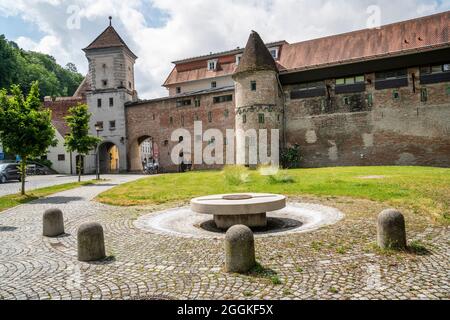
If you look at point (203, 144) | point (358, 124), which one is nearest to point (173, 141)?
point (203, 144)

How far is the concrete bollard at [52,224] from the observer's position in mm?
8500

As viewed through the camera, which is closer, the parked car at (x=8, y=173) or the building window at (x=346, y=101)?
the parked car at (x=8, y=173)

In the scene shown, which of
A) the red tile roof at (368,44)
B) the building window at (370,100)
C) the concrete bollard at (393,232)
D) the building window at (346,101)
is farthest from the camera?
the building window at (346,101)

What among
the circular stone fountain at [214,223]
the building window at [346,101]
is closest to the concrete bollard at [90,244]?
the circular stone fountain at [214,223]

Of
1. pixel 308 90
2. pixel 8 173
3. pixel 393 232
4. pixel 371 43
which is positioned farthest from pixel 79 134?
pixel 371 43

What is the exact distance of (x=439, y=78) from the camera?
28.6 m

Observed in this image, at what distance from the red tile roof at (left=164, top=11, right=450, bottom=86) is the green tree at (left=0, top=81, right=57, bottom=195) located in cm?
2455

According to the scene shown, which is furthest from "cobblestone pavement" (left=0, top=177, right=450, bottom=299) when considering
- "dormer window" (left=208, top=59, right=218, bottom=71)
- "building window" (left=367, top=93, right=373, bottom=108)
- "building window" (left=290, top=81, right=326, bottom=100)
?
"dormer window" (left=208, top=59, right=218, bottom=71)

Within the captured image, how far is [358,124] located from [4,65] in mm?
53160

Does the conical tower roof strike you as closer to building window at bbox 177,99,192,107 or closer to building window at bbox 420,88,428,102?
building window at bbox 177,99,192,107

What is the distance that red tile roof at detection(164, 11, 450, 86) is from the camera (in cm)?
3073

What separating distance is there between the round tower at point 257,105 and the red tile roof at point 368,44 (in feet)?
11.0

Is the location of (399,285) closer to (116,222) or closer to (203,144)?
(116,222)

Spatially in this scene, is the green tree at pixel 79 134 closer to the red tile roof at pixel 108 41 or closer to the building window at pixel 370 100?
the red tile roof at pixel 108 41
